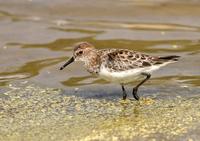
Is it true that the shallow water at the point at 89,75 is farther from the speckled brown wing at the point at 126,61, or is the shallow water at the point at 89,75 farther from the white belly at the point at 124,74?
the speckled brown wing at the point at 126,61

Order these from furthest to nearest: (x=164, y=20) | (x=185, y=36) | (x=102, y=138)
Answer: (x=164, y=20)
(x=185, y=36)
(x=102, y=138)

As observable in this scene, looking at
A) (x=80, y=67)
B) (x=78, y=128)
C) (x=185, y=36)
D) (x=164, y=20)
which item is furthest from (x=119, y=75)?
(x=164, y=20)

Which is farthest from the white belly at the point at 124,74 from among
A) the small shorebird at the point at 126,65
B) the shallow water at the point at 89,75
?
the shallow water at the point at 89,75

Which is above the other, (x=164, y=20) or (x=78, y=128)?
(x=164, y=20)

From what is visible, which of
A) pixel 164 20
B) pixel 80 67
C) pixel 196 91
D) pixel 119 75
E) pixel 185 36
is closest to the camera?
pixel 119 75

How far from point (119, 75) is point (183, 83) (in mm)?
1388

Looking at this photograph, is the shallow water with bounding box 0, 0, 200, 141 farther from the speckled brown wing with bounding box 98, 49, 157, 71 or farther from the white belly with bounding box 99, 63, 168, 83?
the speckled brown wing with bounding box 98, 49, 157, 71

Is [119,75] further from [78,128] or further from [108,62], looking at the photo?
[78,128]

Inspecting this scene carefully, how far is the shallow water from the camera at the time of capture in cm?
765

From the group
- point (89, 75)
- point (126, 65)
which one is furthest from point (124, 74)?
point (89, 75)

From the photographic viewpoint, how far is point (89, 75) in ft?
33.0

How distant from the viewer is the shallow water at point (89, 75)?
7.65m

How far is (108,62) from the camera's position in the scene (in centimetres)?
864

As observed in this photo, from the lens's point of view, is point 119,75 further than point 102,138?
Yes
